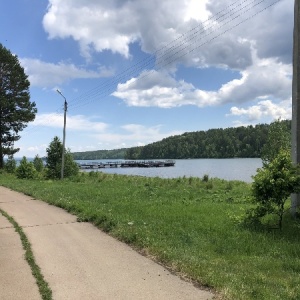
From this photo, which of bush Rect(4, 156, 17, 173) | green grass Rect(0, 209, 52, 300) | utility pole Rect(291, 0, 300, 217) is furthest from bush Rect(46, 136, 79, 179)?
utility pole Rect(291, 0, 300, 217)

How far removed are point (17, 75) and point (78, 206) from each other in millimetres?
35554

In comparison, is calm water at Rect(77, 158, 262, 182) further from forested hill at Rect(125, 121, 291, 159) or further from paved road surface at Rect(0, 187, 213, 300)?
forested hill at Rect(125, 121, 291, 159)

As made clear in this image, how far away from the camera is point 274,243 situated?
280 inches

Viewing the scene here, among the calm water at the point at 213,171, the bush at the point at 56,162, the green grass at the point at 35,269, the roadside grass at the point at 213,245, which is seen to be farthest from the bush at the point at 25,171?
the green grass at the point at 35,269

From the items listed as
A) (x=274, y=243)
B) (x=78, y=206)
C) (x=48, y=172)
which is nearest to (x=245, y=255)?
(x=274, y=243)

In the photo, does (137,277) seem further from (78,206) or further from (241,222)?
(78,206)

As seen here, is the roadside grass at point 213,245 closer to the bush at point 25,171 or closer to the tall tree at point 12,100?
the bush at point 25,171

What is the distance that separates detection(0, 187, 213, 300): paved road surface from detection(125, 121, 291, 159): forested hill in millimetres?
120588

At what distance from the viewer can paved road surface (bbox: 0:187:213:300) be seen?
186 inches

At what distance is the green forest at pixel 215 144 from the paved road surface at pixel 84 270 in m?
121

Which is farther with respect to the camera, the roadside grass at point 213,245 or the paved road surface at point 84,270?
the roadside grass at point 213,245

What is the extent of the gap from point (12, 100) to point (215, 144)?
120 meters

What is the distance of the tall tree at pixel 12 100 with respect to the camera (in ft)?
139

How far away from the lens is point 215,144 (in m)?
155
